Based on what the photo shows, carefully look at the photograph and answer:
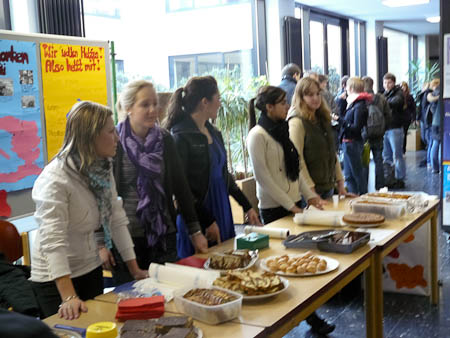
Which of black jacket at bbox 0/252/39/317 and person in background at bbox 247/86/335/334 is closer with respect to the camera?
black jacket at bbox 0/252/39/317

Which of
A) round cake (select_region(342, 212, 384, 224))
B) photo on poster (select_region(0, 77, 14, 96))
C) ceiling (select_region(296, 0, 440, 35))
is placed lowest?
round cake (select_region(342, 212, 384, 224))

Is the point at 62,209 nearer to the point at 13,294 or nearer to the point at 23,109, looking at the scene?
the point at 13,294

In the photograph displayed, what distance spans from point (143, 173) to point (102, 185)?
457 mm

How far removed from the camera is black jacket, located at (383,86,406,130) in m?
8.06

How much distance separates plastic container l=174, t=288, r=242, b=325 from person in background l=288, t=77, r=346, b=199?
1.86 m

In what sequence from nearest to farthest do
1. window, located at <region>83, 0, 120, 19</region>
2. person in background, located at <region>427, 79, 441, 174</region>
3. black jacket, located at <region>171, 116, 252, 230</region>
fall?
black jacket, located at <region>171, 116, 252, 230</region> → window, located at <region>83, 0, 120, 19</region> → person in background, located at <region>427, 79, 441, 174</region>

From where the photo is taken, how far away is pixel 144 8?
20.8 feet

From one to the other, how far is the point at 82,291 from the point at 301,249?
96 centimetres

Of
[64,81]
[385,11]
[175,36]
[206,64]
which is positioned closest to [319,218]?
[64,81]

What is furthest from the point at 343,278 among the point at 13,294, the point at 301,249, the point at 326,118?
the point at 326,118

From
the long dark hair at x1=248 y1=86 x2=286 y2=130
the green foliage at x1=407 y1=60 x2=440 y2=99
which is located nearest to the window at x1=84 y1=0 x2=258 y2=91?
the long dark hair at x1=248 y1=86 x2=286 y2=130

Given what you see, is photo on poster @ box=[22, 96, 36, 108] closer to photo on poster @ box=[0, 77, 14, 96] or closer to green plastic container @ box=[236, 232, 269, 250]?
photo on poster @ box=[0, 77, 14, 96]

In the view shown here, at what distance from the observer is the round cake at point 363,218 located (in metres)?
2.87

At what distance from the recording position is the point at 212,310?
1.72 m
